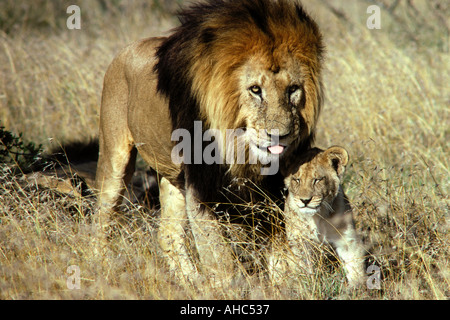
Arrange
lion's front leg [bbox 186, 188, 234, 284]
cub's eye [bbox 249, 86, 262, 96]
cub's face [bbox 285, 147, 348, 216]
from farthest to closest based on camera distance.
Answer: lion's front leg [bbox 186, 188, 234, 284], cub's face [bbox 285, 147, 348, 216], cub's eye [bbox 249, 86, 262, 96]

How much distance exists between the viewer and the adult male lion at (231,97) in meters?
3.33

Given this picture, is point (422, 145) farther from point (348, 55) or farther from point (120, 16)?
point (120, 16)

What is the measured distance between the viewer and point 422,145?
6.04 metres

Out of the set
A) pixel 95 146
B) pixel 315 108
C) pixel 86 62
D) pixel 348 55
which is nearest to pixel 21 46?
pixel 86 62

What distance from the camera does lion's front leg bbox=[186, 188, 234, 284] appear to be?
3678mm

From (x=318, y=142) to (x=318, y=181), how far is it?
10.8 ft

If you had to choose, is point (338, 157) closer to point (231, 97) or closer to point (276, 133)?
point (276, 133)

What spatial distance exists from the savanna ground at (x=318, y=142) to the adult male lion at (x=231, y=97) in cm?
40

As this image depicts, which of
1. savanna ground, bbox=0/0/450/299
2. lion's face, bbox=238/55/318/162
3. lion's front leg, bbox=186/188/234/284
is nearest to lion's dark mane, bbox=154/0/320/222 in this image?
lion's front leg, bbox=186/188/234/284

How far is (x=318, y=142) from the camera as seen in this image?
6.71 meters

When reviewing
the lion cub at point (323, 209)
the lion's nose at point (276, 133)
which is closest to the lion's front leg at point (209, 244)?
the lion cub at point (323, 209)

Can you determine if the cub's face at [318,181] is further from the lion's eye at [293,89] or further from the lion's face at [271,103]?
the lion's eye at [293,89]

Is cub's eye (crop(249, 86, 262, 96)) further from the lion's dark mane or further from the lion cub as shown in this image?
the lion cub
